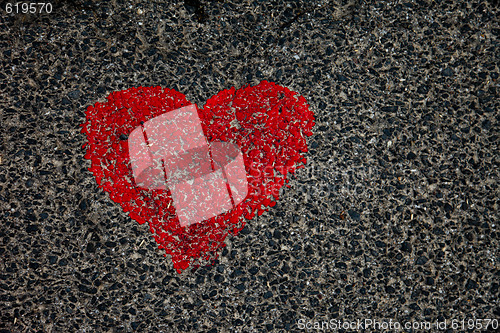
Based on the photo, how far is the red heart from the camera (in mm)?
1972

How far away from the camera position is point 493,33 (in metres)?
2.10

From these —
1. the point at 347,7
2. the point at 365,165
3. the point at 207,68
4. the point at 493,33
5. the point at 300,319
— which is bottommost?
the point at 300,319

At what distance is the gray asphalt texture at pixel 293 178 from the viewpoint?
77.4 inches

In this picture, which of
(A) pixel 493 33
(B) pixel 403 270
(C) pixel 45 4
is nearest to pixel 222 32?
(C) pixel 45 4

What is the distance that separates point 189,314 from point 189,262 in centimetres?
33

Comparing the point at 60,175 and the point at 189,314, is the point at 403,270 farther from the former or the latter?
the point at 60,175

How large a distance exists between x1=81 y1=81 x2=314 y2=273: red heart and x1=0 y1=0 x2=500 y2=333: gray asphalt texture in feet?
0.24

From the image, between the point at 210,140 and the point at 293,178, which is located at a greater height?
the point at 210,140

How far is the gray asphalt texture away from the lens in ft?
6.45

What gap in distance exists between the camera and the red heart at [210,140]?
197 centimetres

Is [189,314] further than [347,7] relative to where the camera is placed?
No

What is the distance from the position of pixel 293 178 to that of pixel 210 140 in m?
0.60

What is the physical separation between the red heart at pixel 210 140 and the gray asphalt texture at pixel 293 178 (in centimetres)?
7

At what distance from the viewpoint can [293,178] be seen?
2.02 m
